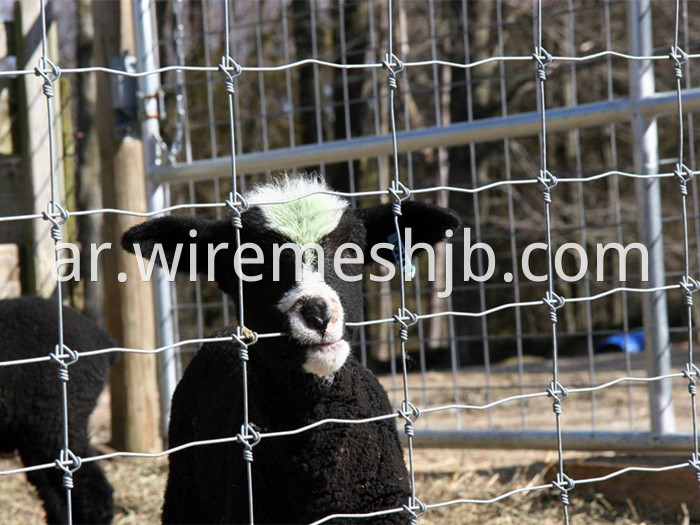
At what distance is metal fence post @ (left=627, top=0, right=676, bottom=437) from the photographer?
439cm

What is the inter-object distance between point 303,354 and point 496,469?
116 inches

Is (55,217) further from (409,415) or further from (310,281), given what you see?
(409,415)

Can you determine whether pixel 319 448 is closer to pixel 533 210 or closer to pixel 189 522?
pixel 189 522

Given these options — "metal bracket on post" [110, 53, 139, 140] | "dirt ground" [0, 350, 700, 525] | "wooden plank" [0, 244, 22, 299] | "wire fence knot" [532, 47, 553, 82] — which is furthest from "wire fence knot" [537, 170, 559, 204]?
"wooden plank" [0, 244, 22, 299]

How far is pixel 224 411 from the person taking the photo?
3.41m

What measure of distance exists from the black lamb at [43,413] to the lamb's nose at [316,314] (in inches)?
87.8

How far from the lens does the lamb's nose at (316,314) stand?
2.71 m

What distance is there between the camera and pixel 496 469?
17.6 ft

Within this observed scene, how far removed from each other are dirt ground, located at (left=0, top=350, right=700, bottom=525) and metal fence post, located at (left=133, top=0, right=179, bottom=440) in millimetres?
648

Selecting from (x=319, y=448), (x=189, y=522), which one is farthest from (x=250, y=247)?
(x=189, y=522)

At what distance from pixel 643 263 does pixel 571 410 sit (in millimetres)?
2946

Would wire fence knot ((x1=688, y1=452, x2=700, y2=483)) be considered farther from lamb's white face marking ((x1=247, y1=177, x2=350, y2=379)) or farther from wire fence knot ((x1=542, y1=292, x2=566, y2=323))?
lamb's white face marking ((x1=247, y1=177, x2=350, y2=379))

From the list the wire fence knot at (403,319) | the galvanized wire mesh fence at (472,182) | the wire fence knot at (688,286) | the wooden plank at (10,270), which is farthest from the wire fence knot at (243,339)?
the wooden plank at (10,270)

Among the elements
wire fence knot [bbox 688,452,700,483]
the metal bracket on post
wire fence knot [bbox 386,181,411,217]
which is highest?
the metal bracket on post
